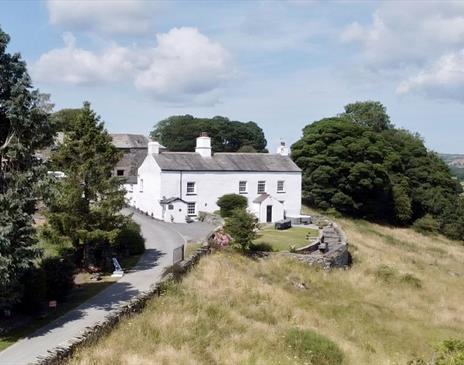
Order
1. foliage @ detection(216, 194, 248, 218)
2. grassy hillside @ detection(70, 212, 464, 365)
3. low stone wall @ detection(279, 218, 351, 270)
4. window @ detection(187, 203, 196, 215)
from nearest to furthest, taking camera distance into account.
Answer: grassy hillside @ detection(70, 212, 464, 365) < low stone wall @ detection(279, 218, 351, 270) < foliage @ detection(216, 194, 248, 218) < window @ detection(187, 203, 196, 215)

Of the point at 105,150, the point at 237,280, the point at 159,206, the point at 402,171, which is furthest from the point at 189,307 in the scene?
the point at 402,171

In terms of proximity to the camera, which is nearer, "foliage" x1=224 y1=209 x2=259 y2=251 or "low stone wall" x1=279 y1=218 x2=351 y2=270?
"foliage" x1=224 y1=209 x2=259 y2=251

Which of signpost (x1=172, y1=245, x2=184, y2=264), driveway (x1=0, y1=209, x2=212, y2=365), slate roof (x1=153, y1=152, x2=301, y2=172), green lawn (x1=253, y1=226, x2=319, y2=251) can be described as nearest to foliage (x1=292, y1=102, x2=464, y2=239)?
slate roof (x1=153, y1=152, x2=301, y2=172)

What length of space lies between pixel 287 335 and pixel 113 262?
479 inches

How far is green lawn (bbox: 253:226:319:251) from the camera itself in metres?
33.2

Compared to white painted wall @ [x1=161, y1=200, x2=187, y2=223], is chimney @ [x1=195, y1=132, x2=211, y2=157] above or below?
above

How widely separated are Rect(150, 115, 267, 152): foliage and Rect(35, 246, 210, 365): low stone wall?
69732 millimetres

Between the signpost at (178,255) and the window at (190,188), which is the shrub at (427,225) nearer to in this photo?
the window at (190,188)

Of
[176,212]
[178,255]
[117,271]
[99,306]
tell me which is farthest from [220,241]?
[176,212]

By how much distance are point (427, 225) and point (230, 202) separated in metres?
28.4

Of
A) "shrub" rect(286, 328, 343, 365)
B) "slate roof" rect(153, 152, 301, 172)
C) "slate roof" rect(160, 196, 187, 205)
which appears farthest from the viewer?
"slate roof" rect(153, 152, 301, 172)

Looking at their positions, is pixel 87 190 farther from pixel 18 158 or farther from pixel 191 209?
pixel 191 209

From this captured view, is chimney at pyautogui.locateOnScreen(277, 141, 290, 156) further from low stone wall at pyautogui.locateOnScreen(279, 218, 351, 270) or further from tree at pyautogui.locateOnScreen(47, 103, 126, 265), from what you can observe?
tree at pyautogui.locateOnScreen(47, 103, 126, 265)

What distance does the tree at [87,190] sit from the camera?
24.6m
